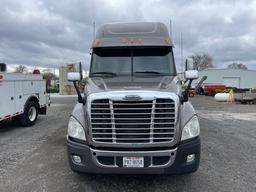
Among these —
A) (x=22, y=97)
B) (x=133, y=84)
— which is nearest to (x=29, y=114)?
A: (x=22, y=97)

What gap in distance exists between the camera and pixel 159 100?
4.14 meters

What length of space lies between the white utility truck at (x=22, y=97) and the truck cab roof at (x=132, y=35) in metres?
4.54

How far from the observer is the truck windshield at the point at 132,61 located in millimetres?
5586

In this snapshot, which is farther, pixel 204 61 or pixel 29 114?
pixel 204 61

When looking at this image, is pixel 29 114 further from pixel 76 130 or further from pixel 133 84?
pixel 133 84

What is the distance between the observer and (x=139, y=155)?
408 centimetres

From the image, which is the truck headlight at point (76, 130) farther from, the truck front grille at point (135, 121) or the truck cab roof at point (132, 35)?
the truck cab roof at point (132, 35)

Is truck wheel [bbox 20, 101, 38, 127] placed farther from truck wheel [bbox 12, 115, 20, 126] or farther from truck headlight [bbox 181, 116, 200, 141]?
truck headlight [bbox 181, 116, 200, 141]

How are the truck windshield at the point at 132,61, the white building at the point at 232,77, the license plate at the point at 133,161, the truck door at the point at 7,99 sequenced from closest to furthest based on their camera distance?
1. the license plate at the point at 133,161
2. the truck windshield at the point at 132,61
3. the truck door at the point at 7,99
4. the white building at the point at 232,77

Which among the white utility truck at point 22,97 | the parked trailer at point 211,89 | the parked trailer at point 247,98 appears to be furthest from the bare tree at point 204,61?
the white utility truck at point 22,97

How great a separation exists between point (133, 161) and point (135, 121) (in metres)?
0.59

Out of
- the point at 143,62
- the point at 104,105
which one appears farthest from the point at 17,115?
the point at 104,105

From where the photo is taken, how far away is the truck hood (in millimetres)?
4496

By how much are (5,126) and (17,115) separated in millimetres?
1123
